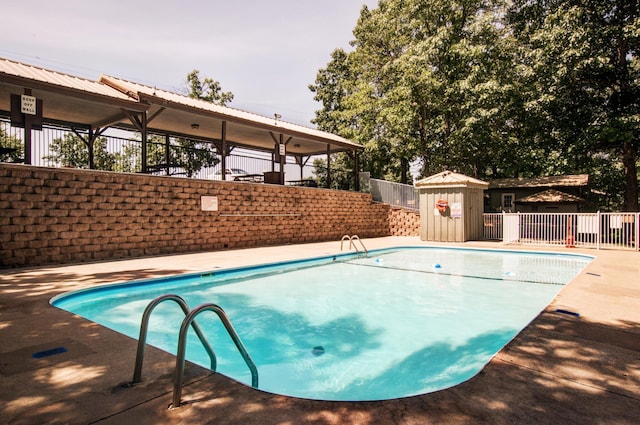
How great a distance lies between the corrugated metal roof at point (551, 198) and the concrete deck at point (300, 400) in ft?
51.1

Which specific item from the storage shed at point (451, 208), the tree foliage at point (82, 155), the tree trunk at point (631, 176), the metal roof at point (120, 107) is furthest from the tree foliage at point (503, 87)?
the tree foliage at point (82, 155)

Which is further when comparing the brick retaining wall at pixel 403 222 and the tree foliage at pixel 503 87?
the brick retaining wall at pixel 403 222

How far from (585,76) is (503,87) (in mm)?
3561

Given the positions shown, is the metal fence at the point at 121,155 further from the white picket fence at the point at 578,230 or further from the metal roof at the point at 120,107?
the white picket fence at the point at 578,230

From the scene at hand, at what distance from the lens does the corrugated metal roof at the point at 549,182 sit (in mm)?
17672

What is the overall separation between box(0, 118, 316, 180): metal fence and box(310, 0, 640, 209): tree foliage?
21.1 ft

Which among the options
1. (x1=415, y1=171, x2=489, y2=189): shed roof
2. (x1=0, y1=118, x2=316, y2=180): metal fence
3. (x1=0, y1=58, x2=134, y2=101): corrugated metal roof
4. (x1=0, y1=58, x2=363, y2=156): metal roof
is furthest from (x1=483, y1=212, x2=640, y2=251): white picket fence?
(x1=0, y1=58, x2=134, y2=101): corrugated metal roof

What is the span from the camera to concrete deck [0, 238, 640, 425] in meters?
1.87

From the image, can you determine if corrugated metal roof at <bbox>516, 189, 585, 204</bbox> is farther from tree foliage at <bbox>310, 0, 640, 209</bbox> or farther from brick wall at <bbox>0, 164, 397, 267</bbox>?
brick wall at <bbox>0, 164, 397, 267</bbox>

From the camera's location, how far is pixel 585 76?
1664cm

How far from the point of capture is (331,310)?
19.3ft

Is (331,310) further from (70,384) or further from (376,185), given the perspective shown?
(376,185)

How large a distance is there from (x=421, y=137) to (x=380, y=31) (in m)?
7.52

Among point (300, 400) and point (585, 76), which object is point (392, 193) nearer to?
point (585, 76)
